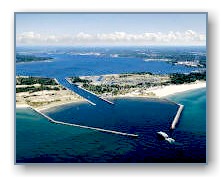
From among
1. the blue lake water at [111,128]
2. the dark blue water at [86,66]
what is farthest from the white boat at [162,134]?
the dark blue water at [86,66]

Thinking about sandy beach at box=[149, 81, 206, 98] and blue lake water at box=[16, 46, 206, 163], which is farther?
sandy beach at box=[149, 81, 206, 98]

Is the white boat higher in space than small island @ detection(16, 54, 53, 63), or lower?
lower

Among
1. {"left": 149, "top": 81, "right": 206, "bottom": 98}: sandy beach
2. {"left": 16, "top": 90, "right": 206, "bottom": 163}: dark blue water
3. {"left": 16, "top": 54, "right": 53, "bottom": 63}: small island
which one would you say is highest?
{"left": 16, "top": 54, "right": 53, "bottom": 63}: small island

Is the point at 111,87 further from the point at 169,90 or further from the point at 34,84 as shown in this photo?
the point at 34,84

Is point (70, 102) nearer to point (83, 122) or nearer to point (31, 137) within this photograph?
point (83, 122)

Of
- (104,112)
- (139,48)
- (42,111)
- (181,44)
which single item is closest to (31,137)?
(42,111)

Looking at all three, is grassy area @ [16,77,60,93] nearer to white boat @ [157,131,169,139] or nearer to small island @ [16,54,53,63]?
small island @ [16,54,53,63]

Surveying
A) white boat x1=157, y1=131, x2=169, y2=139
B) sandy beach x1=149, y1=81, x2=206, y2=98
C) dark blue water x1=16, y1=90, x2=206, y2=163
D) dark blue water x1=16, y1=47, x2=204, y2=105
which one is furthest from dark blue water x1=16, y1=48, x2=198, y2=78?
white boat x1=157, y1=131, x2=169, y2=139

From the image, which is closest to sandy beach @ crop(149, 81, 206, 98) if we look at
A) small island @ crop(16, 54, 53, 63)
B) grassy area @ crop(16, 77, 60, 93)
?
grassy area @ crop(16, 77, 60, 93)
